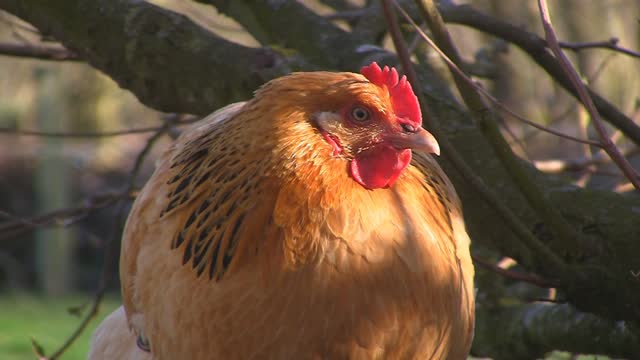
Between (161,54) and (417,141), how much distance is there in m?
1.13

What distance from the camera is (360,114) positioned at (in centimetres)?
238

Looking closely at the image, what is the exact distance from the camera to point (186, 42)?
10.3 ft

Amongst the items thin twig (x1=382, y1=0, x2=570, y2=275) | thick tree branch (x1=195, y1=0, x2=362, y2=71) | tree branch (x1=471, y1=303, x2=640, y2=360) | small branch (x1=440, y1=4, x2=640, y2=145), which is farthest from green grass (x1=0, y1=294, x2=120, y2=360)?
thin twig (x1=382, y1=0, x2=570, y2=275)

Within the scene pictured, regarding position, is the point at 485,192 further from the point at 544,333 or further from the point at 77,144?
the point at 77,144

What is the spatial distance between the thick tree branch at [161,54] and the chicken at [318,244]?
2.08 ft

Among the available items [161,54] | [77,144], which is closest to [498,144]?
[161,54]

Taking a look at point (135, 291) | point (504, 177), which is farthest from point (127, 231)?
point (504, 177)

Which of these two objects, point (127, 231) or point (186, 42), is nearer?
point (127, 231)

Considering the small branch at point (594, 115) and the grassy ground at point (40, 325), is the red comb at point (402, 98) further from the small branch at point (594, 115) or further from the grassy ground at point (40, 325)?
the grassy ground at point (40, 325)

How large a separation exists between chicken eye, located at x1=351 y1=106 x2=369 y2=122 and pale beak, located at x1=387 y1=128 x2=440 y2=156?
0.08 metres

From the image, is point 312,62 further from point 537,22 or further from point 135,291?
point 537,22

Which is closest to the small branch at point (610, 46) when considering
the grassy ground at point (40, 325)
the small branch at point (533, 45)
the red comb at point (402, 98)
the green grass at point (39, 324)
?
the small branch at point (533, 45)

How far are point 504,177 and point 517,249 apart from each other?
21 centimetres

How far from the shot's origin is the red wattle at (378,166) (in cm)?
236
